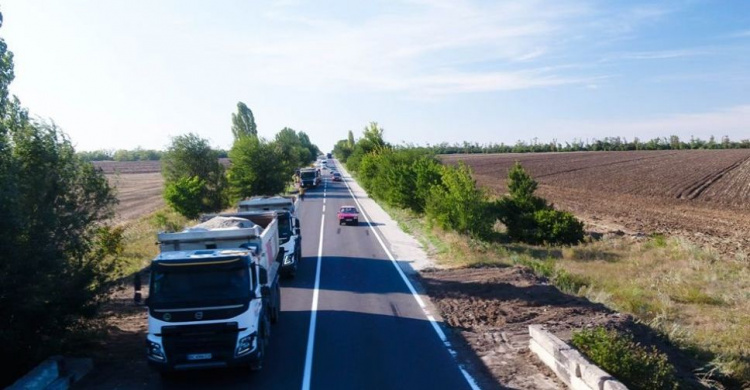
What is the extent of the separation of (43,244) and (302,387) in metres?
5.60

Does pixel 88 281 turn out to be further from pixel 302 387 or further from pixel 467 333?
pixel 467 333

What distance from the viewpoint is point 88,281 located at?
12.8 metres

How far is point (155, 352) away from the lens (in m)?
11.3

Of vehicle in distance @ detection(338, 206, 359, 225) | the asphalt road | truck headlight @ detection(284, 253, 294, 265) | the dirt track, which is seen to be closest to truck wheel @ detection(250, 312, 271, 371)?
the asphalt road

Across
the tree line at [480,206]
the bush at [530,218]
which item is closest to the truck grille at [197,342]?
the tree line at [480,206]

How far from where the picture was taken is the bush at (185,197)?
37.4 meters

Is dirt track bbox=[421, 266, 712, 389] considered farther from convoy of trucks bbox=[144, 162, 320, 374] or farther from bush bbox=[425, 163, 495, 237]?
bush bbox=[425, 163, 495, 237]

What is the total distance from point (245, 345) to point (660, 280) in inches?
683

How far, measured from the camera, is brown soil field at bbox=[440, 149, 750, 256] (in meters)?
38.1

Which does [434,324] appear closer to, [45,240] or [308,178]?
[45,240]

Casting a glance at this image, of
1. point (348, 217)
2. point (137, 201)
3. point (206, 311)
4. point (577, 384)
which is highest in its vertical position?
point (206, 311)

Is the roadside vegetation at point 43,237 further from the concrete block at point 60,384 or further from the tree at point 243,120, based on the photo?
the tree at point 243,120

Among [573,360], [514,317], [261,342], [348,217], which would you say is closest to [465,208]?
[348,217]

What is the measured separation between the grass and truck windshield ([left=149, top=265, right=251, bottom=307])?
9397 mm
